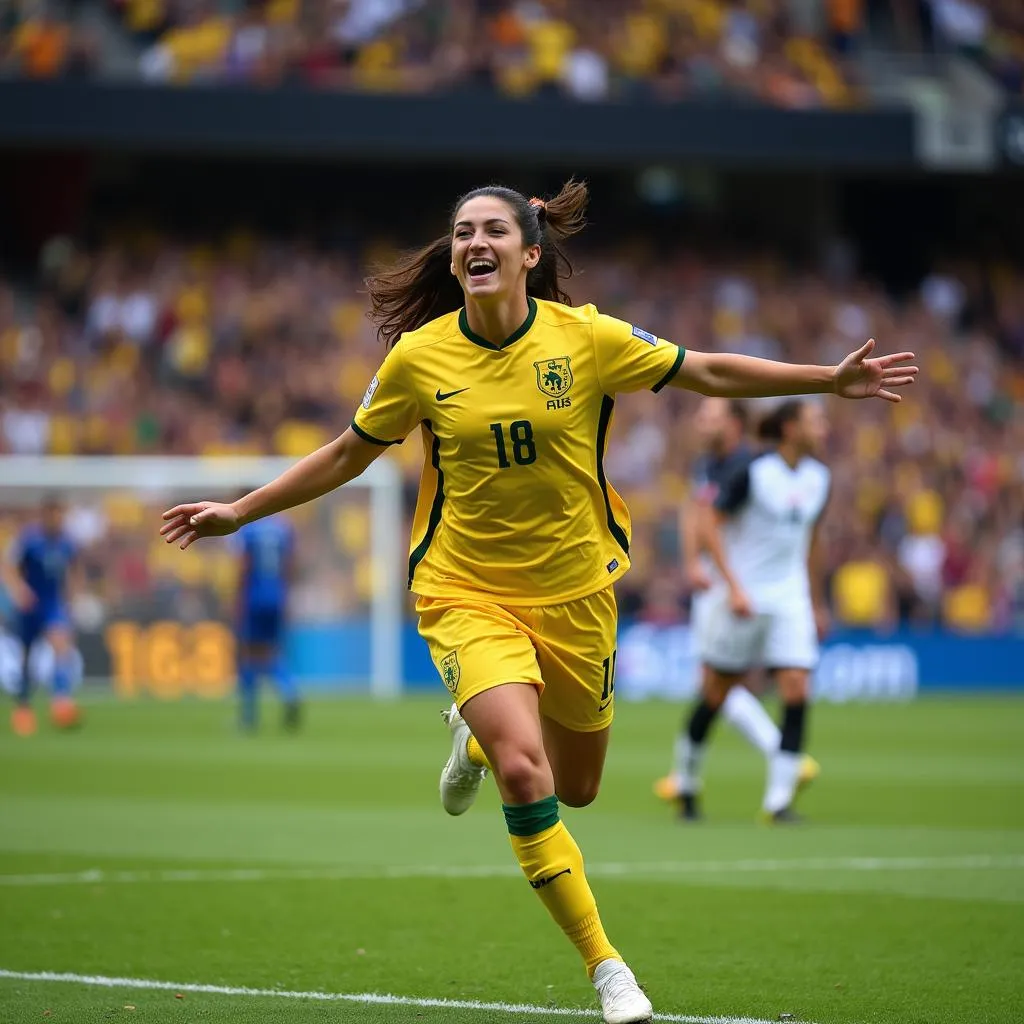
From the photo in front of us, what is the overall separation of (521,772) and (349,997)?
131 cm

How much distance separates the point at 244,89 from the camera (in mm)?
29828

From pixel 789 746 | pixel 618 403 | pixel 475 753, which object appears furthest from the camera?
pixel 618 403

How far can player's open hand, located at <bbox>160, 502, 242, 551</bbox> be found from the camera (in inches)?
255

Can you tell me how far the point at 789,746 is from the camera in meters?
11.7

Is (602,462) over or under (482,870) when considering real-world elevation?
over

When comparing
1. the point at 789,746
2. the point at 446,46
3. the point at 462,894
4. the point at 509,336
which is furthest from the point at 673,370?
the point at 446,46

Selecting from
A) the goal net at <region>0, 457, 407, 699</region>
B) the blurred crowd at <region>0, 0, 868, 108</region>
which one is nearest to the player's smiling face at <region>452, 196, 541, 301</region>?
the goal net at <region>0, 457, 407, 699</region>

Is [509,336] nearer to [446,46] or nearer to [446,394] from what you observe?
[446,394]

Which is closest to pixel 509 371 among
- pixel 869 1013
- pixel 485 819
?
pixel 869 1013

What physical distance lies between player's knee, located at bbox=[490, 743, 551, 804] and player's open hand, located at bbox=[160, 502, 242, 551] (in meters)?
1.32

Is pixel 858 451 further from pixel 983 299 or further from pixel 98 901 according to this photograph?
pixel 98 901

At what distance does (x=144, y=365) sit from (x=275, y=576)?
987 centimetres

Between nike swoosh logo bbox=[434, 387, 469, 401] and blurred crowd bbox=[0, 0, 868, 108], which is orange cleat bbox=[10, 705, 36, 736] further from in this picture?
nike swoosh logo bbox=[434, 387, 469, 401]

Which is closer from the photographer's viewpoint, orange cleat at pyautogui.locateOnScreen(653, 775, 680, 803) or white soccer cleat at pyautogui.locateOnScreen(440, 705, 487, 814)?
white soccer cleat at pyautogui.locateOnScreen(440, 705, 487, 814)
